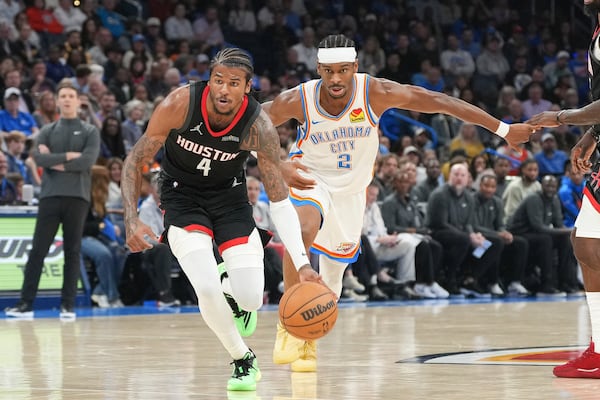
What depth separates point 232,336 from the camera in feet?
19.6

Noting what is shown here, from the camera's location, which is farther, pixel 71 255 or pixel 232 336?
pixel 71 255

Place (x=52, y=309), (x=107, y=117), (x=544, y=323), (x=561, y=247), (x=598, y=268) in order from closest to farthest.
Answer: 1. (x=598, y=268)
2. (x=544, y=323)
3. (x=52, y=309)
4. (x=107, y=117)
5. (x=561, y=247)

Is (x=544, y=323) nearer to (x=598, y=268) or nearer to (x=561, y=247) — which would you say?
(x=598, y=268)

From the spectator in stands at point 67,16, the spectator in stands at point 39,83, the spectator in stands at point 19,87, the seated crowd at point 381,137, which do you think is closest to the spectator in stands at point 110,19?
the seated crowd at point 381,137

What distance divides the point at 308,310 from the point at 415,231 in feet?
30.0

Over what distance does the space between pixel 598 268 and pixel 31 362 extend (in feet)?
11.5

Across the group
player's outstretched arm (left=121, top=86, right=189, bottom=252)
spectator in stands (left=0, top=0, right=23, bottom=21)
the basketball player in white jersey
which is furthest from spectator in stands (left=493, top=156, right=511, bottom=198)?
player's outstretched arm (left=121, top=86, right=189, bottom=252)

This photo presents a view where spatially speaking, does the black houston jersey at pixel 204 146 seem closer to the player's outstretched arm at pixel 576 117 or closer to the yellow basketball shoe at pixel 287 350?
the yellow basketball shoe at pixel 287 350

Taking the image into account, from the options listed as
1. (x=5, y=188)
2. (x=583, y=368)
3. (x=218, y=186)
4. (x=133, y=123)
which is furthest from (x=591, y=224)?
(x=133, y=123)

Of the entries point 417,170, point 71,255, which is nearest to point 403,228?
point 417,170

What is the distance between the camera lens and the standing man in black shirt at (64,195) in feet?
36.3

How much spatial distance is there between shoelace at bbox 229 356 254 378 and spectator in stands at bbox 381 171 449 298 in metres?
8.63

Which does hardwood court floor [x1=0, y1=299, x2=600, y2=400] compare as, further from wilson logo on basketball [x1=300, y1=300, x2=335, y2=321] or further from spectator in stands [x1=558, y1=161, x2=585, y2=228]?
spectator in stands [x1=558, y1=161, x2=585, y2=228]

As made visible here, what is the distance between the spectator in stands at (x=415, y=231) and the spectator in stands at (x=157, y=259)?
10.2 feet
